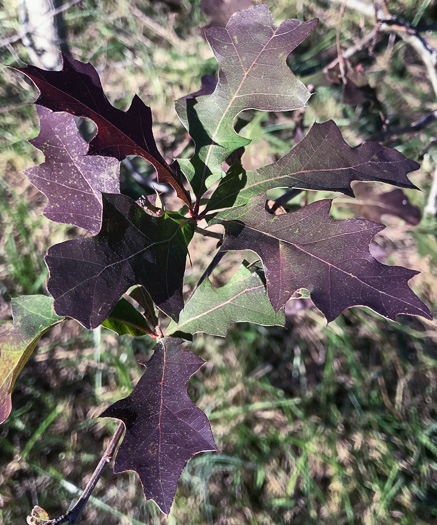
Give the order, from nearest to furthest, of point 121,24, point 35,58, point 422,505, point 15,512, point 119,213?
point 119,213, point 35,58, point 15,512, point 422,505, point 121,24

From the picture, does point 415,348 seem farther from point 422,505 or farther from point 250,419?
point 250,419

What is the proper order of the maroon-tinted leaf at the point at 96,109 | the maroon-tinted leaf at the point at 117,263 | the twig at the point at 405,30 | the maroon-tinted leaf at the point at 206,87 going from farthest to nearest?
the twig at the point at 405,30, the maroon-tinted leaf at the point at 206,87, the maroon-tinted leaf at the point at 96,109, the maroon-tinted leaf at the point at 117,263

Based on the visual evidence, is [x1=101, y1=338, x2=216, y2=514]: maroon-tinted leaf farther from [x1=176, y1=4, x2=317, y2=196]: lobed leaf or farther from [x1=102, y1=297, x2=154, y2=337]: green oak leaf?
[x1=176, y1=4, x2=317, y2=196]: lobed leaf

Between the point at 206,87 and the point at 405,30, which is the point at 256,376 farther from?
the point at 405,30

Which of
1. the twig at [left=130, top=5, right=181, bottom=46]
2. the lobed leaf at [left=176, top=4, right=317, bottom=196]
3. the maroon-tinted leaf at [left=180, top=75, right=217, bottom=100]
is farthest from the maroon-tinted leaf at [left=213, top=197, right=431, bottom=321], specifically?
the twig at [left=130, top=5, right=181, bottom=46]

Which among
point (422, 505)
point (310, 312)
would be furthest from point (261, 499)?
point (310, 312)

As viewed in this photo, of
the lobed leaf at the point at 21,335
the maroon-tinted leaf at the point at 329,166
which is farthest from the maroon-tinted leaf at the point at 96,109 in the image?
the lobed leaf at the point at 21,335

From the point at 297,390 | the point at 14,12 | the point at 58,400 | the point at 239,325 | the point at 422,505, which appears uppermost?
the point at 14,12

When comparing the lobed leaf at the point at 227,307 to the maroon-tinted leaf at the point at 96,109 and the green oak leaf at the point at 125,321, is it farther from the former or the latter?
the maroon-tinted leaf at the point at 96,109
